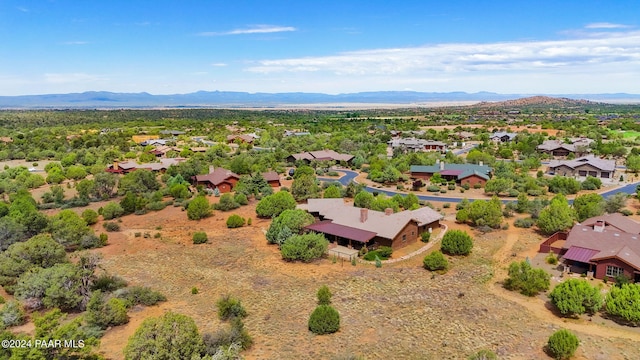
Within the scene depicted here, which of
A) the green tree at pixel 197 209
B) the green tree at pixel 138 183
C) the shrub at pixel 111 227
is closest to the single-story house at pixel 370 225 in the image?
the green tree at pixel 197 209

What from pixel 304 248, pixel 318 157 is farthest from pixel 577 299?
pixel 318 157

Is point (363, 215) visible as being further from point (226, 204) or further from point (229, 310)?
point (226, 204)

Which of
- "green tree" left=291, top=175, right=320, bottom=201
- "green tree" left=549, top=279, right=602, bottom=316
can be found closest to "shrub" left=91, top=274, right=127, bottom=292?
"green tree" left=291, top=175, right=320, bottom=201

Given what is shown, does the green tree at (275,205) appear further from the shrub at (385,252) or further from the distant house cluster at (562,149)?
the distant house cluster at (562,149)

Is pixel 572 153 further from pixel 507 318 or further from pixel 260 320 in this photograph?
pixel 260 320

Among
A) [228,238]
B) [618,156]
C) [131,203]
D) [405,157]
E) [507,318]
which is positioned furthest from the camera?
[618,156]

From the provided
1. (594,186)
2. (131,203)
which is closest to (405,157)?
(594,186)
